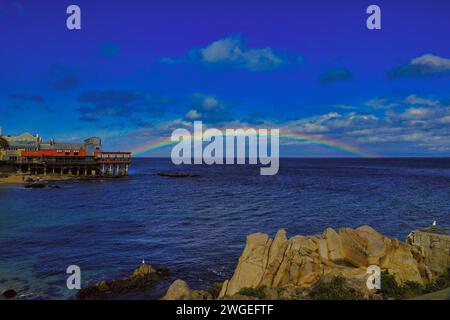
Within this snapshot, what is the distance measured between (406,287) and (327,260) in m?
3.67

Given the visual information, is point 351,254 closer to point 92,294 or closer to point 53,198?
point 92,294

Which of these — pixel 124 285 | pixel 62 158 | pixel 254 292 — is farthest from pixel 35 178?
pixel 254 292

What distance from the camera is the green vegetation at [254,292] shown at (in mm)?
15573

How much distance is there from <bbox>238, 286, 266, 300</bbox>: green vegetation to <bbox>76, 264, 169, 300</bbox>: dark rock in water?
7885mm

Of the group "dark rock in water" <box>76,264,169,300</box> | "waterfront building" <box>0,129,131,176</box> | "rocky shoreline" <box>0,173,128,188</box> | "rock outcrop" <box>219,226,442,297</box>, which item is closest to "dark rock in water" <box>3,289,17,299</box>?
"dark rock in water" <box>76,264,169,300</box>

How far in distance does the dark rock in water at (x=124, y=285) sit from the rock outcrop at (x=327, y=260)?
6.10 meters

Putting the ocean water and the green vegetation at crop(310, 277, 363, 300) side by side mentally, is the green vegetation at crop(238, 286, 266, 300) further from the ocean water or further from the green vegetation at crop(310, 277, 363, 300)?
the ocean water

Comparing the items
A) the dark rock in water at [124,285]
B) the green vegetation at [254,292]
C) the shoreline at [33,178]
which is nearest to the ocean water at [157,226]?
the dark rock in water at [124,285]

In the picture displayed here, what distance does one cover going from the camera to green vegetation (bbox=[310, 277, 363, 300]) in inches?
560

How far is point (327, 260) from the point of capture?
723 inches

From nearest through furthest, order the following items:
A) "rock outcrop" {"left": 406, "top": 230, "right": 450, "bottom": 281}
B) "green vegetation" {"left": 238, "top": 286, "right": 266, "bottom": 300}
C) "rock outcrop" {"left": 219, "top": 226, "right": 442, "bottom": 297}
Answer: "green vegetation" {"left": 238, "top": 286, "right": 266, "bottom": 300} → "rock outcrop" {"left": 219, "top": 226, "right": 442, "bottom": 297} → "rock outcrop" {"left": 406, "top": 230, "right": 450, "bottom": 281}

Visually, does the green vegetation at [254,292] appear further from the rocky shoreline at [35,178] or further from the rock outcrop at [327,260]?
the rocky shoreline at [35,178]
